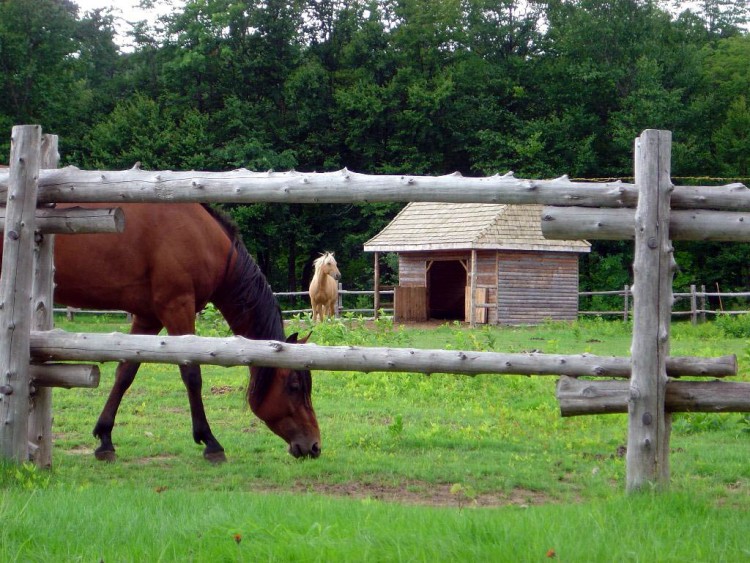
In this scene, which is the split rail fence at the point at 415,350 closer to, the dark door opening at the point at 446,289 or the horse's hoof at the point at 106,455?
the horse's hoof at the point at 106,455

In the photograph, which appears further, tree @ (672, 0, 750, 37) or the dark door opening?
tree @ (672, 0, 750, 37)

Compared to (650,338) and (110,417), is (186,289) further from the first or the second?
(650,338)

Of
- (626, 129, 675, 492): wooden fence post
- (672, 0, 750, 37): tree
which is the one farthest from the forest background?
(626, 129, 675, 492): wooden fence post

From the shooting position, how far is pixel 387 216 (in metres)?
40.7

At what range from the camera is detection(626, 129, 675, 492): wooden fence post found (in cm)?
509

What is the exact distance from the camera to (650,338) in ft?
16.8

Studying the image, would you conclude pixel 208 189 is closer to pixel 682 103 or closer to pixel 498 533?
pixel 498 533

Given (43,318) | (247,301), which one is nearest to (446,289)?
(247,301)

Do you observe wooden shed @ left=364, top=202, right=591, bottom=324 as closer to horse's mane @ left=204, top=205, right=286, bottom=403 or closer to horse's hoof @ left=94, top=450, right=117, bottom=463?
horse's mane @ left=204, top=205, right=286, bottom=403

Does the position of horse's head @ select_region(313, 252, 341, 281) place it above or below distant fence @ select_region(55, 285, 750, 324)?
above

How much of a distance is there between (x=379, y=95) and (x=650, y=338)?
39410 mm

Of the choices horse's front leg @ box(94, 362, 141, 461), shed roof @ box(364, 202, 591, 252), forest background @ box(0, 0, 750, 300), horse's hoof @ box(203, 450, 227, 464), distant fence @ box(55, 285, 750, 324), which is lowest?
distant fence @ box(55, 285, 750, 324)

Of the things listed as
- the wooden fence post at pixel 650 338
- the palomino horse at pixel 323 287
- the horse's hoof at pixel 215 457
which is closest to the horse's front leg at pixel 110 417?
the horse's hoof at pixel 215 457

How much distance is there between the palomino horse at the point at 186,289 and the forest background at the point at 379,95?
2996cm
